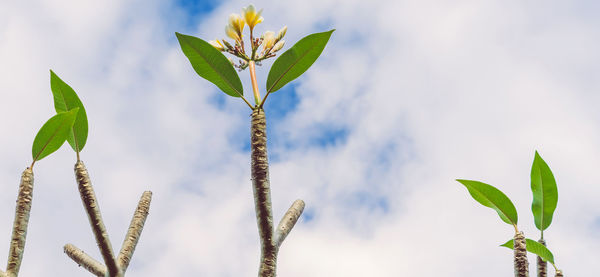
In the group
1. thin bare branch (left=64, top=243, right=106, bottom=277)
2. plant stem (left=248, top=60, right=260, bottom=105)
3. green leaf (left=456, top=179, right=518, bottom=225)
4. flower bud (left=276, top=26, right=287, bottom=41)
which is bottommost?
thin bare branch (left=64, top=243, right=106, bottom=277)

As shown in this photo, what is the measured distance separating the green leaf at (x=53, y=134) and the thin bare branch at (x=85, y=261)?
10.6 inches

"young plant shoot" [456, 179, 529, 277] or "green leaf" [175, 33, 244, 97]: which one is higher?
"green leaf" [175, 33, 244, 97]

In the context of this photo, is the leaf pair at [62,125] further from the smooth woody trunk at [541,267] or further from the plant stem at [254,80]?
the smooth woody trunk at [541,267]

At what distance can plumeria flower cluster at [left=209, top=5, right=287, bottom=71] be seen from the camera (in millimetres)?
1146

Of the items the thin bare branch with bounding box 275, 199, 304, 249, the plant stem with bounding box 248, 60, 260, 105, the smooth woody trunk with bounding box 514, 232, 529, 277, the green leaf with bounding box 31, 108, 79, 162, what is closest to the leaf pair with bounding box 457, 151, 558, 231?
the smooth woody trunk with bounding box 514, 232, 529, 277

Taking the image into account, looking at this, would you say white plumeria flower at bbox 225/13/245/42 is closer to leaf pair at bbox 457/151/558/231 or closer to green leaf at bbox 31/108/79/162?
green leaf at bbox 31/108/79/162

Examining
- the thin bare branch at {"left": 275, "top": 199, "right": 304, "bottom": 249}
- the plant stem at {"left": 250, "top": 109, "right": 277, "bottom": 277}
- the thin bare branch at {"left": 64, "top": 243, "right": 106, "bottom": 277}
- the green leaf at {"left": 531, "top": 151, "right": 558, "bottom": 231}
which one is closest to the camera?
the plant stem at {"left": 250, "top": 109, "right": 277, "bottom": 277}

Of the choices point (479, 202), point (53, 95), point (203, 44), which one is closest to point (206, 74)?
point (203, 44)

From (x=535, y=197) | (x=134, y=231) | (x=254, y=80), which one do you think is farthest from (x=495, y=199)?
(x=134, y=231)

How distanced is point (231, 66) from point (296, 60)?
0.12 metres

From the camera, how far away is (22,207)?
1.19 m

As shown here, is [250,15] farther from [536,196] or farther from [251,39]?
[536,196]

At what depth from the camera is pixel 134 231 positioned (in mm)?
1332

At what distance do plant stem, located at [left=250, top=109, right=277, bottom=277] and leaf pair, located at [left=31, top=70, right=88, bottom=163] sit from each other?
44cm
